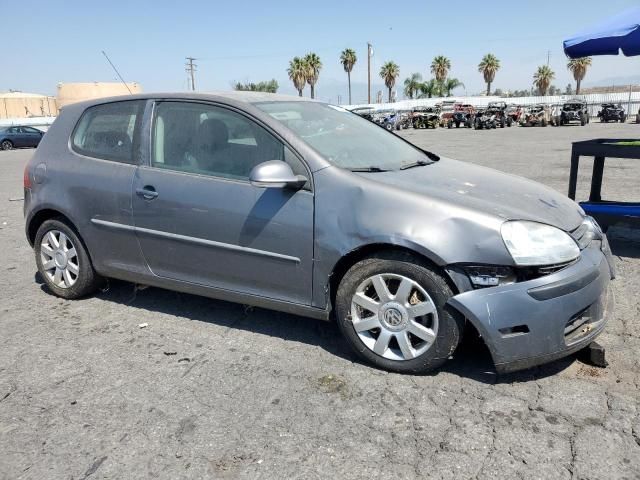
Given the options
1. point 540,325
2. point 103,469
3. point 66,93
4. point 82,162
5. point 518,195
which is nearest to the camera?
point 103,469

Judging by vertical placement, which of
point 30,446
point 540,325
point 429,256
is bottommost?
point 30,446

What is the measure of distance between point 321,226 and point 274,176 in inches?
15.5

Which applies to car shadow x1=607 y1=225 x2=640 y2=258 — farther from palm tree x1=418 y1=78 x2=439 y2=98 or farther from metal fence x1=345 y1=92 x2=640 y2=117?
palm tree x1=418 y1=78 x2=439 y2=98

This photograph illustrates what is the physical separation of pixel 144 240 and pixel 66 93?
57.1 meters

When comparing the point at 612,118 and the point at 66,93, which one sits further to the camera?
the point at 66,93

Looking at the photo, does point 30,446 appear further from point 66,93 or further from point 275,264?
point 66,93

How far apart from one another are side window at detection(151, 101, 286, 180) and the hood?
2.52 ft

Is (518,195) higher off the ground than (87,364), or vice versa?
(518,195)

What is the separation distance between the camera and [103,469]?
93.4 inches

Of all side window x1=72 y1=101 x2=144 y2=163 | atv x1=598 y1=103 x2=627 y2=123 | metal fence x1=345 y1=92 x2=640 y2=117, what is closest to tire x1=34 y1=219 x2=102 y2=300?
side window x1=72 y1=101 x2=144 y2=163

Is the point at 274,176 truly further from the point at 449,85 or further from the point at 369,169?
the point at 449,85

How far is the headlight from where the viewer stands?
275 centimetres

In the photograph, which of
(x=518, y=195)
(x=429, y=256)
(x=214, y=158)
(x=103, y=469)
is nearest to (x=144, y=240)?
(x=214, y=158)

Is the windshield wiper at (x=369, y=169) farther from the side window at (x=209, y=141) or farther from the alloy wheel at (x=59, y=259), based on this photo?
the alloy wheel at (x=59, y=259)
